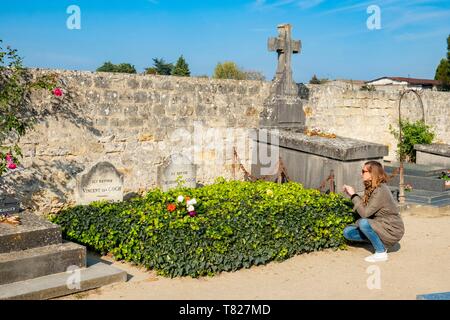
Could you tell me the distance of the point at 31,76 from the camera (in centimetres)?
746

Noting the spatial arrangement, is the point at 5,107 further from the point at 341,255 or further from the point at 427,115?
the point at 427,115

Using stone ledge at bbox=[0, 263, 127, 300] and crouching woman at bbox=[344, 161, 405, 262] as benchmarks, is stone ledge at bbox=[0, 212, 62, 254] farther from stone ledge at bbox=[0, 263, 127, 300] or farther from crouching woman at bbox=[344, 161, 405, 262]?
crouching woman at bbox=[344, 161, 405, 262]

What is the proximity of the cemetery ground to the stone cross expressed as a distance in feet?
13.4

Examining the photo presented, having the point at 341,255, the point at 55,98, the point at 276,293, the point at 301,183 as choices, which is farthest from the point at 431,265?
the point at 55,98

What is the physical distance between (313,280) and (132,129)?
439cm

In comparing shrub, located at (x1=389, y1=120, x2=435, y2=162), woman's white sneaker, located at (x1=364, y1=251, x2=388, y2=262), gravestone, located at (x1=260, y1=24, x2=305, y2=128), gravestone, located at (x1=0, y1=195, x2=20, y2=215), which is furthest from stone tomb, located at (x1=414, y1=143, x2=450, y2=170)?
gravestone, located at (x1=0, y1=195, x2=20, y2=215)

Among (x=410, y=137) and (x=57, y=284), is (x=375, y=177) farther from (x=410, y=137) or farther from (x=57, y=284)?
(x=410, y=137)

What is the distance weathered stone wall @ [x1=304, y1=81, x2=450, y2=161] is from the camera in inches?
469

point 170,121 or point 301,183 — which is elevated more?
point 170,121

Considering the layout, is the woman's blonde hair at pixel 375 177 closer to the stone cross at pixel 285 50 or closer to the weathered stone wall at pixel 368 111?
the stone cross at pixel 285 50

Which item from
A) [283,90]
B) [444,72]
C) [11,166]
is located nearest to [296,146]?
[283,90]

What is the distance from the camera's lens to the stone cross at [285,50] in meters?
9.83

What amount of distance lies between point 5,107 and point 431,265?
6161 mm

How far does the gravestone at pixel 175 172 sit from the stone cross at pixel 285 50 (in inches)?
106
